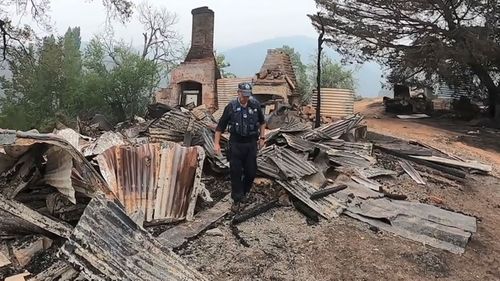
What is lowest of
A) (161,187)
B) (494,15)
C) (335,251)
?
(335,251)

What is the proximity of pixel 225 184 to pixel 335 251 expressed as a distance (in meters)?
2.21

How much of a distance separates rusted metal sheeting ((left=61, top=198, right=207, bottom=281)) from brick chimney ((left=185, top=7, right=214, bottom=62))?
674 inches

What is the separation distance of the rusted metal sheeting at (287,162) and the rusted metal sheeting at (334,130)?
1646 millimetres

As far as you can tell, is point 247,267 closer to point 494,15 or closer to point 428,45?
point 428,45

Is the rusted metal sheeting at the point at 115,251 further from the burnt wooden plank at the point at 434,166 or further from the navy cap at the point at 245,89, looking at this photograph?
the burnt wooden plank at the point at 434,166

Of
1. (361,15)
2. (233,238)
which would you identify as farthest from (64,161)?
(361,15)

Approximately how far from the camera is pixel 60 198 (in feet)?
14.7

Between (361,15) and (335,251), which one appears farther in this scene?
(361,15)

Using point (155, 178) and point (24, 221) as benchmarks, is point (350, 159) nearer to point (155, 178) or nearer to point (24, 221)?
point (155, 178)

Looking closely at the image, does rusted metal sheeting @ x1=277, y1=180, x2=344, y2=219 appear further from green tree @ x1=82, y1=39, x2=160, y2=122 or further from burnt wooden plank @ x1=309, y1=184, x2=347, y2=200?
green tree @ x1=82, y1=39, x2=160, y2=122

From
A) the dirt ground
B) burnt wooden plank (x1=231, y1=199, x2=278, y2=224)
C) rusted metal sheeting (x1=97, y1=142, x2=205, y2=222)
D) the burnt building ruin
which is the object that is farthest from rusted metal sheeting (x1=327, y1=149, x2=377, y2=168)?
the burnt building ruin

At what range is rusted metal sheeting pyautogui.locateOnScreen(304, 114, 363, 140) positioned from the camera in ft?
30.9

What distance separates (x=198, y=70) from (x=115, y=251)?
674 inches

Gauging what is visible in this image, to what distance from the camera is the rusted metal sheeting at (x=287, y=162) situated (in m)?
6.85
